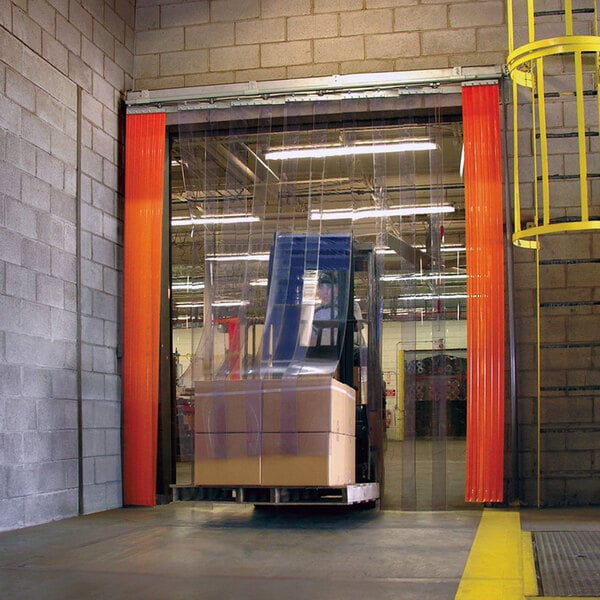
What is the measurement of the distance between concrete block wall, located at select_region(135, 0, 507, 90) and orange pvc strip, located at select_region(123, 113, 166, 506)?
2.31ft

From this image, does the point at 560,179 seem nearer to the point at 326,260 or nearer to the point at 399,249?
the point at 399,249

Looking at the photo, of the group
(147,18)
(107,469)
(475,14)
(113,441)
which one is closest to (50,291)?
(113,441)

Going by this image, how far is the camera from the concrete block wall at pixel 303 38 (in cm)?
825

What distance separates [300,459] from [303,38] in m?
4.24

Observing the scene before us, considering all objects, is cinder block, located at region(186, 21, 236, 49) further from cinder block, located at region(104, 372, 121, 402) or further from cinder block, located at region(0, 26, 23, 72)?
cinder block, located at region(104, 372, 121, 402)

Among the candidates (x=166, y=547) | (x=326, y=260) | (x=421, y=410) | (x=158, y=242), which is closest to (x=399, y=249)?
(x=326, y=260)

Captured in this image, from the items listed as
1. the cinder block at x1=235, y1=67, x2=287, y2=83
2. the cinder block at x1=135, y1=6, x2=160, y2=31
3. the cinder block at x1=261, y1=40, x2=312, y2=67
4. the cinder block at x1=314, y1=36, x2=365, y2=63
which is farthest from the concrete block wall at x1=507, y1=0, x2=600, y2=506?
the cinder block at x1=135, y1=6, x2=160, y2=31

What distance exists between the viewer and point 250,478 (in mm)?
6371

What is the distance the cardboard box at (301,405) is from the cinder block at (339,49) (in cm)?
347

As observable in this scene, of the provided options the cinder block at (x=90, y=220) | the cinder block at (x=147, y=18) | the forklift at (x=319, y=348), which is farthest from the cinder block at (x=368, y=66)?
the cinder block at (x=90, y=220)

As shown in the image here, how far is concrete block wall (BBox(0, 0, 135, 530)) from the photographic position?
661 cm

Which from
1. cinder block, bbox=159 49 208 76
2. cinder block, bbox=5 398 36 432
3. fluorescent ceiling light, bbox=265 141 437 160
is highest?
cinder block, bbox=159 49 208 76

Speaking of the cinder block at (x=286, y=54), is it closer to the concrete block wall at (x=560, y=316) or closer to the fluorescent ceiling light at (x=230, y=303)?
the concrete block wall at (x=560, y=316)

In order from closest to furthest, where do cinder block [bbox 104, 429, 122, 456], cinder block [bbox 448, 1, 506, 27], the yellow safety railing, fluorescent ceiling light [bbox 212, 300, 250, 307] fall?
the yellow safety railing → fluorescent ceiling light [bbox 212, 300, 250, 307] → cinder block [bbox 104, 429, 122, 456] → cinder block [bbox 448, 1, 506, 27]
